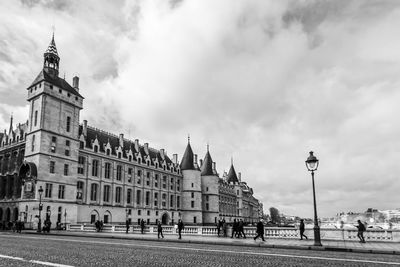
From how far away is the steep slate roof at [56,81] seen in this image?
159 ft

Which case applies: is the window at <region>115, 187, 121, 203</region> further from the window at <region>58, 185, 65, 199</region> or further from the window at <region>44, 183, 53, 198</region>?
the window at <region>44, 183, 53, 198</region>

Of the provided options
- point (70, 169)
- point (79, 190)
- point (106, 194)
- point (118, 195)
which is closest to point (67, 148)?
point (70, 169)

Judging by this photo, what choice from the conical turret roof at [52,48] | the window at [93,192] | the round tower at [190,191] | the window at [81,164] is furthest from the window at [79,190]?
the round tower at [190,191]

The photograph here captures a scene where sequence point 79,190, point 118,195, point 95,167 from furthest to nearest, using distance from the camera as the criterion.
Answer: point 118,195, point 95,167, point 79,190

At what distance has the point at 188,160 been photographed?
8512 cm

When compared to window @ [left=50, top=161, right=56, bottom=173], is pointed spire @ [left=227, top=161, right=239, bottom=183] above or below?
above

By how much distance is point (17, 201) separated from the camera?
148ft

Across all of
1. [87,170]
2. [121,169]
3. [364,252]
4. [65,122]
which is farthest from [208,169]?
[364,252]

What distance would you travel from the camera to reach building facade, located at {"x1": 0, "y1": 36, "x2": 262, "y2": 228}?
45.1m

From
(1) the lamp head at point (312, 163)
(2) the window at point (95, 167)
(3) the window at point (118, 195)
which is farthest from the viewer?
(3) the window at point (118, 195)

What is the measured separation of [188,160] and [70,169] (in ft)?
129

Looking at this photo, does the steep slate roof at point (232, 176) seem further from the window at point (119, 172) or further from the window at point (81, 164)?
the window at point (81, 164)

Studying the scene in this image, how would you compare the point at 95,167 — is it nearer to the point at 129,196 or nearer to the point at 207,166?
the point at 129,196

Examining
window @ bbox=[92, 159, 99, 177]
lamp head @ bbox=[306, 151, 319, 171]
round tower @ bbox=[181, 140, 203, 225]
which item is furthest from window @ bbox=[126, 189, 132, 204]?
lamp head @ bbox=[306, 151, 319, 171]
